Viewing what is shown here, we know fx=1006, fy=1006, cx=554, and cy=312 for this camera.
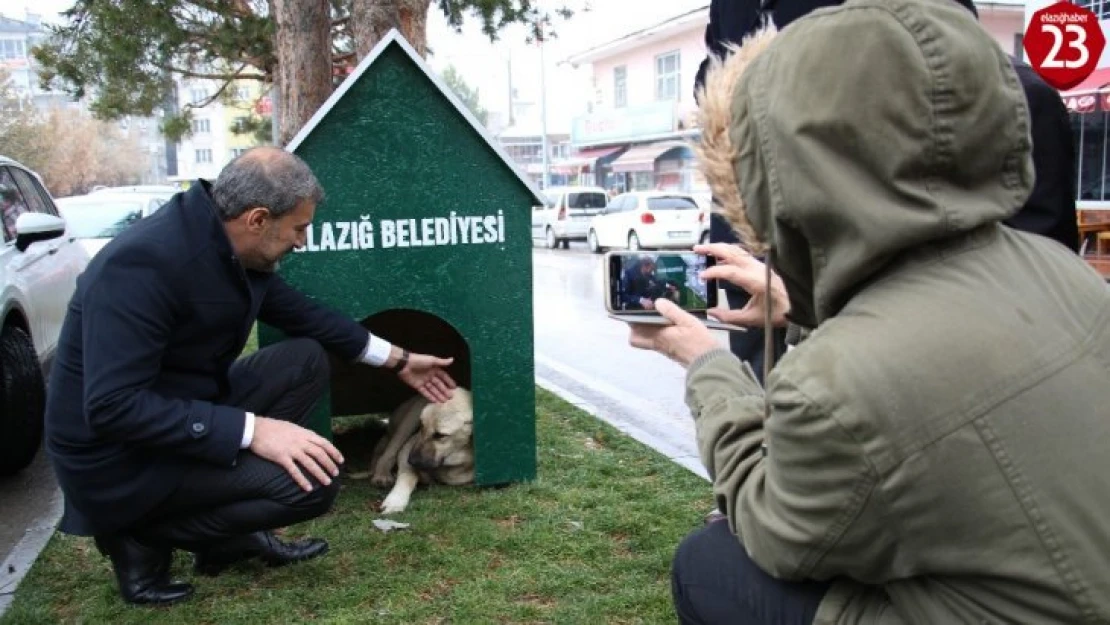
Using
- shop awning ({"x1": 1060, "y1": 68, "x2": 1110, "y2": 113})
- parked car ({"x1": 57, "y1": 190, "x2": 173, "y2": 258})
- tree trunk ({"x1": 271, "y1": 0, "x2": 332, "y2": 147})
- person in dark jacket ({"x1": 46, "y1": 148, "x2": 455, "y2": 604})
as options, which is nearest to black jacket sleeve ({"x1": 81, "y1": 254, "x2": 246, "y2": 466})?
person in dark jacket ({"x1": 46, "y1": 148, "x2": 455, "y2": 604})

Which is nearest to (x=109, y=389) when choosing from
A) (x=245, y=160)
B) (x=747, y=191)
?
(x=245, y=160)

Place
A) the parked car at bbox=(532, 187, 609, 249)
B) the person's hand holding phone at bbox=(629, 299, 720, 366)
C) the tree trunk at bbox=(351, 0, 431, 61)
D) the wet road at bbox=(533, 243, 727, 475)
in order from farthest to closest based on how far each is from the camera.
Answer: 1. the parked car at bbox=(532, 187, 609, 249)
2. the tree trunk at bbox=(351, 0, 431, 61)
3. the wet road at bbox=(533, 243, 727, 475)
4. the person's hand holding phone at bbox=(629, 299, 720, 366)

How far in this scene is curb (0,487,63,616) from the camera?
3.32 metres

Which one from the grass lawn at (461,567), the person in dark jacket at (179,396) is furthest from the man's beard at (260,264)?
the grass lawn at (461,567)

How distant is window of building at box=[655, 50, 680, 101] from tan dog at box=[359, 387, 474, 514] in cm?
2894

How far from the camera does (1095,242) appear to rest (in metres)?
14.0

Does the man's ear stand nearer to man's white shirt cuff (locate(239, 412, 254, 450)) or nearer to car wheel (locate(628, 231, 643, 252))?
man's white shirt cuff (locate(239, 412, 254, 450))

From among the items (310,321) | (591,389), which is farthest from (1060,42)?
(310,321)

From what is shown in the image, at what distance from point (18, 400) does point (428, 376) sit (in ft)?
7.37

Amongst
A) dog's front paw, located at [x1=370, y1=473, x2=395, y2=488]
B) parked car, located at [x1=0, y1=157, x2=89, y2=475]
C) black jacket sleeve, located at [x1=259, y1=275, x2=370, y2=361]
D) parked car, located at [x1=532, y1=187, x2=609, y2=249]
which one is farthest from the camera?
parked car, located at [x1=532, y1=187, x2=609, y2=249]

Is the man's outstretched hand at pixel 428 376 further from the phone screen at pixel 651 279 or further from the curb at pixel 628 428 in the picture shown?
the phone screen at pixel 651 279

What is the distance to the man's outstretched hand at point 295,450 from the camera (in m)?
2.86

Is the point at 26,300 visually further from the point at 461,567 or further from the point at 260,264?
the point at 461,567

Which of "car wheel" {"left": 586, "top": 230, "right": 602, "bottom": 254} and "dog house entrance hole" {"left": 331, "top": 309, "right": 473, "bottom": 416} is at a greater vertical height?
"dog house entrance hole" {"left": 331, "top": 309, "right": 473, "bottom": 416}
